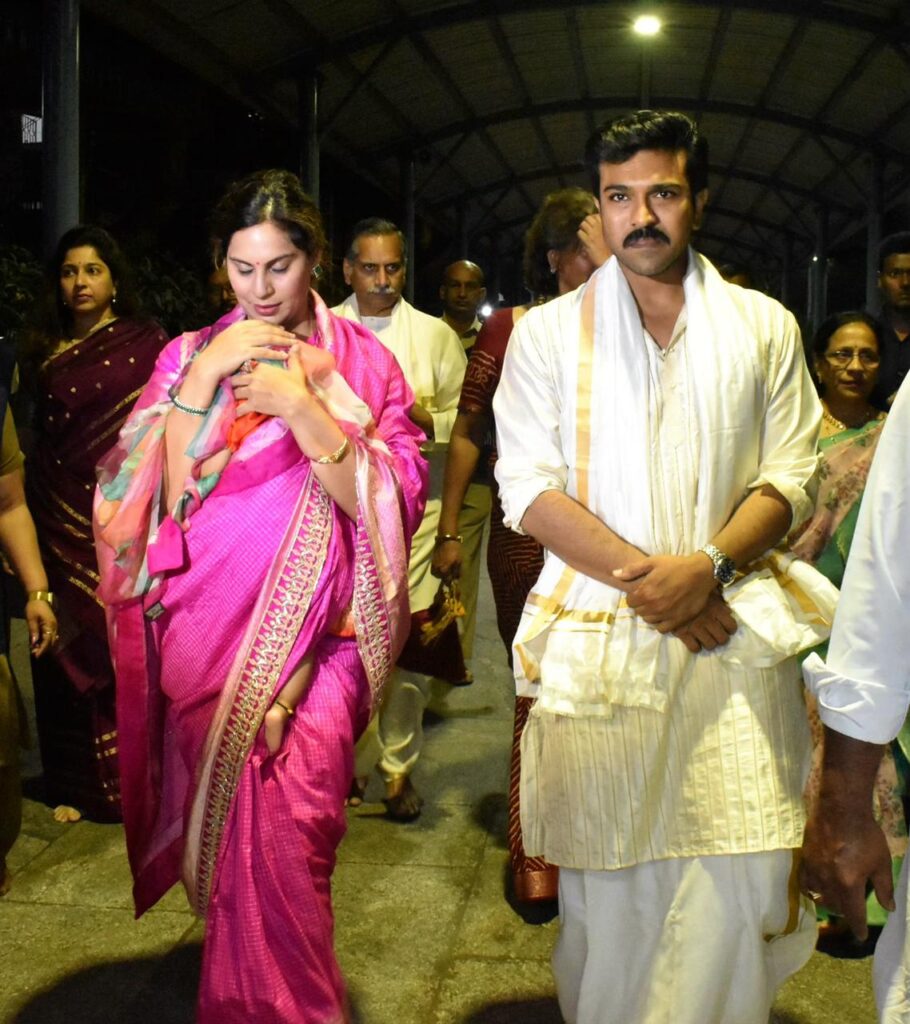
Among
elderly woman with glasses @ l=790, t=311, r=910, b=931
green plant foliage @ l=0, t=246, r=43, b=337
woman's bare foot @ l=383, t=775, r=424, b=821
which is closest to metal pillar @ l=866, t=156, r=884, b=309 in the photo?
green plant foliage @ l=0, t=246, r=43, b=337

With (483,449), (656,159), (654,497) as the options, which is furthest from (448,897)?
(656,159)

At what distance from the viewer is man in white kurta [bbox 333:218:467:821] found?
450cm

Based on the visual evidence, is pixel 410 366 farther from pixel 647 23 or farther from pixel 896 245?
pixel 647 23

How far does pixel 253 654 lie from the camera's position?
2.71 m

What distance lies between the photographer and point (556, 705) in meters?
2.43

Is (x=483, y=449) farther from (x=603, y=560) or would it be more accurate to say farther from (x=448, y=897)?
(x=603, y=560)

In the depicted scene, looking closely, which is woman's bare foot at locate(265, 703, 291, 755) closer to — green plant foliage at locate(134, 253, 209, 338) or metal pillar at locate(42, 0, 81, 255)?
metal pillar at locate(42, 0, 81, 255)

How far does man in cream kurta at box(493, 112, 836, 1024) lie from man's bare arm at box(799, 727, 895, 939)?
2.00 feet

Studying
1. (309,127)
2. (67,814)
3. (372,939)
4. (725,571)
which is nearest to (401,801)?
(372,939)

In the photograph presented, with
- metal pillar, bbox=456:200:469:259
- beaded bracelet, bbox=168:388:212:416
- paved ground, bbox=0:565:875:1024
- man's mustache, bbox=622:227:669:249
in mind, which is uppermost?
metal pillar, bbox=456:200:469:259

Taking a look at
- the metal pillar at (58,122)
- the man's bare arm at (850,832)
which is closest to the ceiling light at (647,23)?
the metal pillar at (58,122)

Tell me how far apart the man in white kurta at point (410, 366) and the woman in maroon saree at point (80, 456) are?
81 centimetres

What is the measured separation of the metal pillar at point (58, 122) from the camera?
6711 millimetres

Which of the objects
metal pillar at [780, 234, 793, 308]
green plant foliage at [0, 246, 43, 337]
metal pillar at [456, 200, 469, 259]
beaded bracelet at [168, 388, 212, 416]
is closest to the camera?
beaded bracelet at [168, 388, 212, 416]
